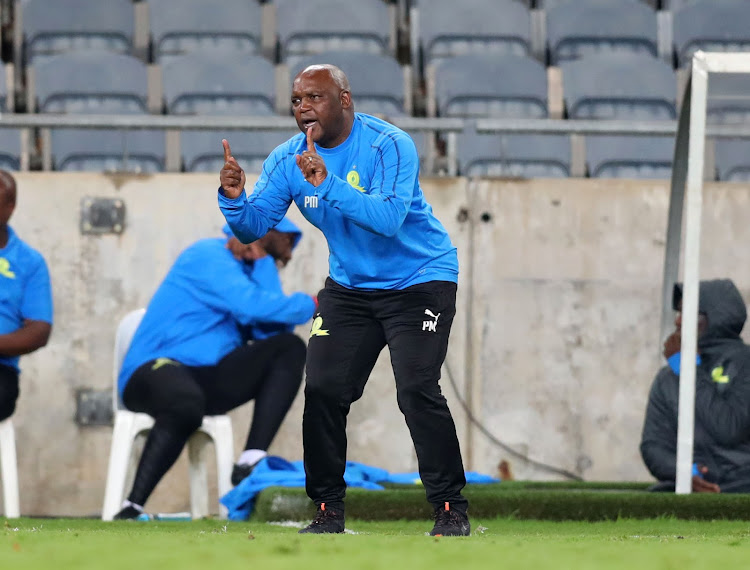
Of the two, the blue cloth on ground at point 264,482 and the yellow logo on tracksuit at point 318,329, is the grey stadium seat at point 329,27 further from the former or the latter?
the yellow logo on tracksuit at point 318,329

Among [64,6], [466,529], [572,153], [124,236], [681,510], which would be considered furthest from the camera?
[64,6]

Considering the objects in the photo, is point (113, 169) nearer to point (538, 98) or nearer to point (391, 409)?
point (391, 409)

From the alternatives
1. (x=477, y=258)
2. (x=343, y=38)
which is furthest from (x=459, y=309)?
(x=343, y=38)

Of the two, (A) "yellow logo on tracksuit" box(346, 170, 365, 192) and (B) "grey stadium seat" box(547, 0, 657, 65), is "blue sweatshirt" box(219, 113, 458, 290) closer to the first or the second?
(A) "yellow logo on tracksuit" box(346, 170, 365, 192)

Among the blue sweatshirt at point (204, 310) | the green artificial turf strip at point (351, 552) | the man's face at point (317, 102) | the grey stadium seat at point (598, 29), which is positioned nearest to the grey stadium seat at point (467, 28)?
the grey stadium seat at point (598, 29)

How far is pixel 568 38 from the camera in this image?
9781 millimetres

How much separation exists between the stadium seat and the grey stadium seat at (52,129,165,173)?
150 inches

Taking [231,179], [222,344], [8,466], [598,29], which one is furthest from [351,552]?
[598,29]

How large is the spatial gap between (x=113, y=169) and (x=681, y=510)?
3937 mm

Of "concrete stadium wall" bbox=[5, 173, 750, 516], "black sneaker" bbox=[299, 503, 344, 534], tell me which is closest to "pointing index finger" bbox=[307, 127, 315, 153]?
"black sneaker" bbox=[299, 503, 344, 534]

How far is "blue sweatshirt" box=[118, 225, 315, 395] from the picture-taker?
6496 millimetres

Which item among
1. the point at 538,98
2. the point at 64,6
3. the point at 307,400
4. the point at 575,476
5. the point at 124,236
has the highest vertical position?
the point at 64,6

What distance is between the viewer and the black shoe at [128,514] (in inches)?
241

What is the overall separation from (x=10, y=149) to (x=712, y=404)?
4.45 metres
